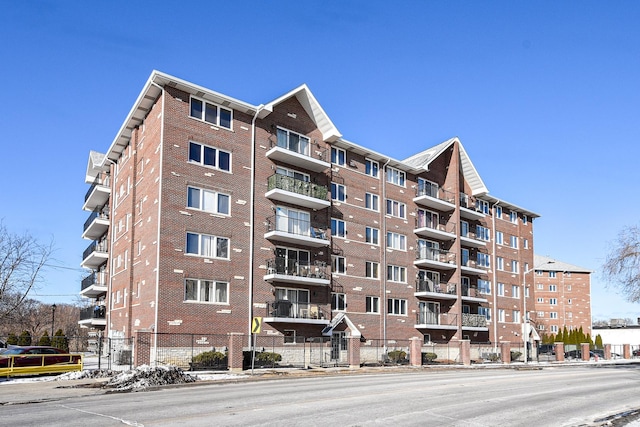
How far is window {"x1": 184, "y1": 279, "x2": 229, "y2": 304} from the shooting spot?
32737 millimetres

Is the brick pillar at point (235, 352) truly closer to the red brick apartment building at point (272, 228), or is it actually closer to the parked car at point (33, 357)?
the red brick apartment building at point (272, 228)

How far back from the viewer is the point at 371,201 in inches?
1772

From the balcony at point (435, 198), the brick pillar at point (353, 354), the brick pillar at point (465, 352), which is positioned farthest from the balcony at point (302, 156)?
the brick pillar at point (465, 352)

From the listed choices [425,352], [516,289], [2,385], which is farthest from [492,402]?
[516,289]

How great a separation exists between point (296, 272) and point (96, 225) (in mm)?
18112

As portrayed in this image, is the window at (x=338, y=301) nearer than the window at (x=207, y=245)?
No

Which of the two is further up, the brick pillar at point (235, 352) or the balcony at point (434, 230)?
the balcony at point (434, 230)

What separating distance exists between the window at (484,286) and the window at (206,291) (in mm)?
28862

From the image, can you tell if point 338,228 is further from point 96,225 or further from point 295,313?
point 96,225

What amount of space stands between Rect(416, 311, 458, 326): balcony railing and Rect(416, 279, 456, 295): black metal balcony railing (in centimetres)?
182

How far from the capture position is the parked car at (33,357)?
27750mm

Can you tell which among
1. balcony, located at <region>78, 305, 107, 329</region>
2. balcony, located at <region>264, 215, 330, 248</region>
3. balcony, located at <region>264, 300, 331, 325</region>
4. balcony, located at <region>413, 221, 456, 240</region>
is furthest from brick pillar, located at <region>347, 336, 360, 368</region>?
balcony, located at <region>78, 305, 107, 329</region>

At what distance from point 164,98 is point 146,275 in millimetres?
9867

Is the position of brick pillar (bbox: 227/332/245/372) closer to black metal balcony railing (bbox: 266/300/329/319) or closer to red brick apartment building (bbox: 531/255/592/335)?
black metal balcony railing (bbox: 266/300/329/319)
